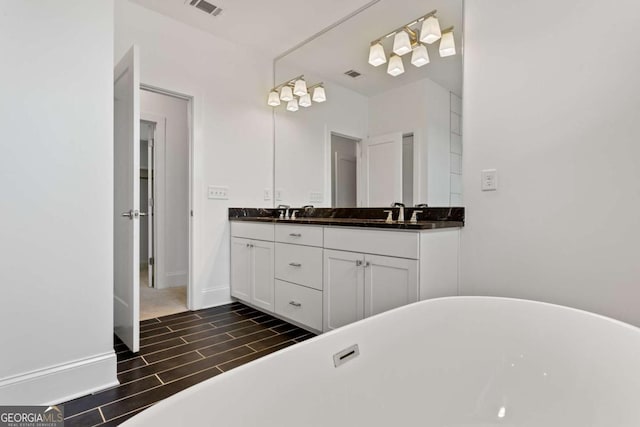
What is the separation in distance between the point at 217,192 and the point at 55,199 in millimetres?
1513

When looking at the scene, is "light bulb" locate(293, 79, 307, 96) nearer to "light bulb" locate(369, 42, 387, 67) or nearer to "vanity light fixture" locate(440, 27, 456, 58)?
"light bulb" locate(369, 42, 387, 67)

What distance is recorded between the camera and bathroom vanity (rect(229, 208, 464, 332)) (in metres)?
1.64

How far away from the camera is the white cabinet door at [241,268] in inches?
110

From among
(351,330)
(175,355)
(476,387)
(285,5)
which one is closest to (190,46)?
(285,5)

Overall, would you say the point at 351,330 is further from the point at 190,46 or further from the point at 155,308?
the point at 190,46

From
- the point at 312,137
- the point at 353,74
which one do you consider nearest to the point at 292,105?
the point at 312,137

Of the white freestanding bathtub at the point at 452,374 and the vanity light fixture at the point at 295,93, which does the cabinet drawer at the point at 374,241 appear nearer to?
the white freestanding bathtub at the point at 452,374

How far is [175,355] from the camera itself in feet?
6.36

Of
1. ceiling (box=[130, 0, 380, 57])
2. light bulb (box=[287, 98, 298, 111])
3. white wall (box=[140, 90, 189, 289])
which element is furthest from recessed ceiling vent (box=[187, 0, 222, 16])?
white wall (box=[140, 90, 189, 289])

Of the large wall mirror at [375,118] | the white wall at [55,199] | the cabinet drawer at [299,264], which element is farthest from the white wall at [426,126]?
the white wall at [55,199]

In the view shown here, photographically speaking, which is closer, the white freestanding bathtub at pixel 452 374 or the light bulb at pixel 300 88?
the white freestanding bathtub at pixel 452 374

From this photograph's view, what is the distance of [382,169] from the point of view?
8.05ft

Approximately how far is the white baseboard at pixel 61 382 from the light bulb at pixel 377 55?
2575 millimetres

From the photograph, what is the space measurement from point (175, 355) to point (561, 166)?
243 centimetres
